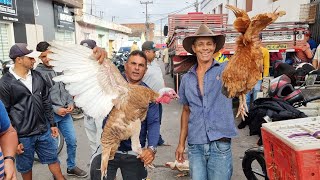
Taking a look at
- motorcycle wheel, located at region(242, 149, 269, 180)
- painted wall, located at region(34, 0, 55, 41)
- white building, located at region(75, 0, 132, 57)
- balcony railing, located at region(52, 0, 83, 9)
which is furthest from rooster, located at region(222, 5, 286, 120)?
balcony railing, located at region(52, 0, 83, 9)

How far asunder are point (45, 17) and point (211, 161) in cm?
1383

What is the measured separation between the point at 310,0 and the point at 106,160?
33.4 feet

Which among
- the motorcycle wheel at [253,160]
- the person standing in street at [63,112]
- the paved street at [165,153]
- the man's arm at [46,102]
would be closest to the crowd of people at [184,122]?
the man's arm at [46,102]

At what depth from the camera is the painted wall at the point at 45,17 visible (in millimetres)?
13120

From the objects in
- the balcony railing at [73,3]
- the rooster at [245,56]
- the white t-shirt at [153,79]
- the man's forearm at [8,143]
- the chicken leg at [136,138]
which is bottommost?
the chicken leg at [136,138]

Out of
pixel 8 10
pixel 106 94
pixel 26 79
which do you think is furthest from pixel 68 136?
pixel 8 10

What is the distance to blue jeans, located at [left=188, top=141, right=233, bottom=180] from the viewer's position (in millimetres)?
2447

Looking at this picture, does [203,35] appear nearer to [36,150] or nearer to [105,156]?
[105,156]

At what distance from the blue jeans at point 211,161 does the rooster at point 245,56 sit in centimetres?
66

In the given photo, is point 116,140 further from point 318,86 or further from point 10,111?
point 318,86

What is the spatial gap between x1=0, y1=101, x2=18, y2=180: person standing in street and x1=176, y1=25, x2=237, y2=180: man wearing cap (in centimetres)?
147

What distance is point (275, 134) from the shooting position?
203 cm

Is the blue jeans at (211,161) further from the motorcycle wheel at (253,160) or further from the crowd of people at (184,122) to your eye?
the motorcycle wheel at (253,160)

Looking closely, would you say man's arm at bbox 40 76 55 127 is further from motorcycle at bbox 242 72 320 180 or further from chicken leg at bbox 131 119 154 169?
motorcycle at bbox 242 72 320 180
